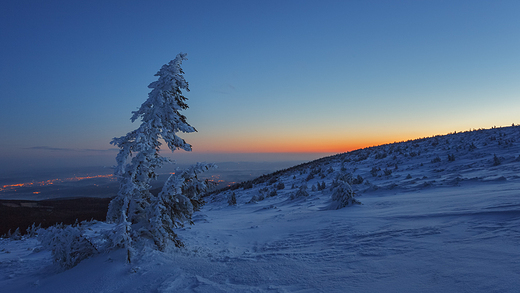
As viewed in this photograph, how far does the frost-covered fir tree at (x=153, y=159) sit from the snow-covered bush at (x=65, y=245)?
52 centimetres

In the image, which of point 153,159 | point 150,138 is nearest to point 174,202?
point 153,159

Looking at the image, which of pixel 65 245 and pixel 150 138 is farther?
pixel 150 138

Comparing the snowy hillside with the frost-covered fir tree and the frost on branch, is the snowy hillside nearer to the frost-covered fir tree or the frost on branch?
the frost on branch

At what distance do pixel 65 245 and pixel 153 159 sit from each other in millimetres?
1732

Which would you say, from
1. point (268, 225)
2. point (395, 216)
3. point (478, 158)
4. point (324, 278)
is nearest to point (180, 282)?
point (324, 278)

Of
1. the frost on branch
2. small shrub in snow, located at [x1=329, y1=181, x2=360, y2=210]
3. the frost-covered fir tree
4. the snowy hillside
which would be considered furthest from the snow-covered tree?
small shrub in snow, located at [x1=329, y1=181, x2=360, y2=210]

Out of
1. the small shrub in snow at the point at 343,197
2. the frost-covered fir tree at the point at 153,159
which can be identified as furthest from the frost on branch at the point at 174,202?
the small shrub in snow at the point at 343,197

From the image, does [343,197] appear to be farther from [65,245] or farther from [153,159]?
[65,245]

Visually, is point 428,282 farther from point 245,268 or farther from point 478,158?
point 478,158

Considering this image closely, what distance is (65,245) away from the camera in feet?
11.5

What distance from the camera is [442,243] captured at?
8.75 ft

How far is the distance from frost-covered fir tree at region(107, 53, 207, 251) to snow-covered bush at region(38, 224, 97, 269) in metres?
0.52

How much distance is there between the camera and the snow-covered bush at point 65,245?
349cm

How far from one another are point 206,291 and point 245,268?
610mm
